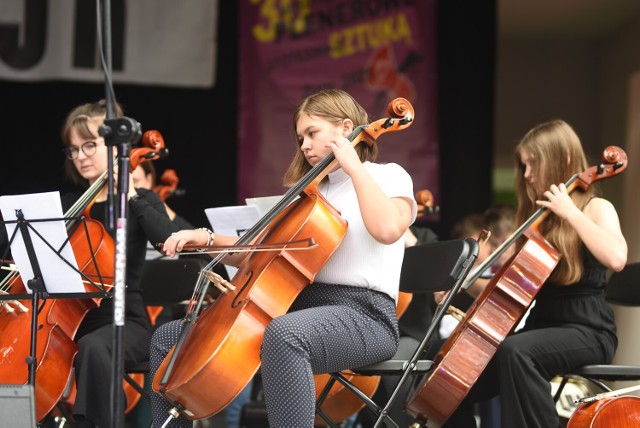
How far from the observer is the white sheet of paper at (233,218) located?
3.04 meters

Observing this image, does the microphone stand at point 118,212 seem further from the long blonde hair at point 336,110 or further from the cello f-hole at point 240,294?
the long blonde hair at point 336,110

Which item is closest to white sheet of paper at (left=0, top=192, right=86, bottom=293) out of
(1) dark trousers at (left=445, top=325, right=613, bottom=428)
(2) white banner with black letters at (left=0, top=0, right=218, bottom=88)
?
(1) dark trousers at (left=445, top=325, right=613, bottom=428)

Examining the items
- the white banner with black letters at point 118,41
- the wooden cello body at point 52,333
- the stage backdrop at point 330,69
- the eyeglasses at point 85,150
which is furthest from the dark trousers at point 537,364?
the white banner with black letters at point 118,41

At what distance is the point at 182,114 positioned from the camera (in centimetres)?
502

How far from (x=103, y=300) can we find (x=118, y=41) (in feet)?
6.92

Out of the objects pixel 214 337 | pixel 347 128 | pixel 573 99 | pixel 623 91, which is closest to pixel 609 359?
pixel 347 128

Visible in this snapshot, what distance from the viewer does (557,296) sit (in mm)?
2971

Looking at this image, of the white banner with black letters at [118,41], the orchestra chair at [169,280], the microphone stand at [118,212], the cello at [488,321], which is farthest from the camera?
the white banner with black letters at [118,41]

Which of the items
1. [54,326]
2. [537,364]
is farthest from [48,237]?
[537,364]

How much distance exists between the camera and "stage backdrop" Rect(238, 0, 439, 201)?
500 centimetres

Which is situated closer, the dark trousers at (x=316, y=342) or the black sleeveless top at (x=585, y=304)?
the dark trousers at (x=316, y=342)

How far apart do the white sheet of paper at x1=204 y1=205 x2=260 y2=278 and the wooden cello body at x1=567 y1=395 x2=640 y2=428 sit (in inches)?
45.7

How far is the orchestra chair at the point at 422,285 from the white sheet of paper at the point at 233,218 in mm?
535

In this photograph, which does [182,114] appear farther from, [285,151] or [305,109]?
[305,109]
